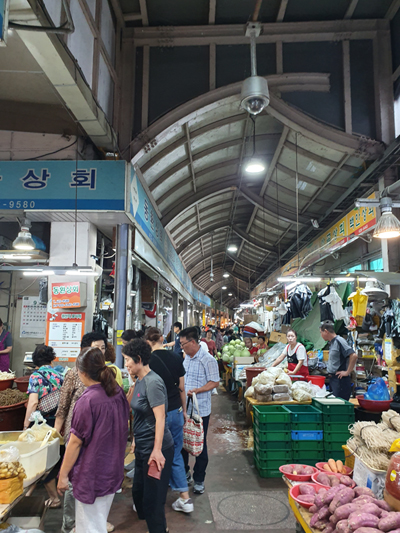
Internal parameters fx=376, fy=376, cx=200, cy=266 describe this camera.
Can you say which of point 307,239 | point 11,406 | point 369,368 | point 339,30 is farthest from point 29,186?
point 307,239

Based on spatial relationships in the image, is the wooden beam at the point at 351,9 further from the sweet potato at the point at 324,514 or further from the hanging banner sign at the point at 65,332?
the sweet potato at the point at 324,514

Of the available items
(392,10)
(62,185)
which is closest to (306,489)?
(62,185)

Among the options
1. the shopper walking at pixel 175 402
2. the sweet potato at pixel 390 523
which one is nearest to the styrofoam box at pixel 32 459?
the shopper walking at pixel 175 402

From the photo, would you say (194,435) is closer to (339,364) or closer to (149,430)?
(149,430)

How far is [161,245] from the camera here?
32.0ft

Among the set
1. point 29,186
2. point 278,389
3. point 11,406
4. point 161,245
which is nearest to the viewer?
point 11,406

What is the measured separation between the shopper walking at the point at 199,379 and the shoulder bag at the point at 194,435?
13.3 inches

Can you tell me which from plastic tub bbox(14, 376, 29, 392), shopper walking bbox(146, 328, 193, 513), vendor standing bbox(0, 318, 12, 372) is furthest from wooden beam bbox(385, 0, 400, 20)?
vendor standing bbox(0, 318, 12, 372)

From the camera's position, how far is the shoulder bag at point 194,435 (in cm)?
380

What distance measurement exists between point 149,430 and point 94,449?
1.73ft

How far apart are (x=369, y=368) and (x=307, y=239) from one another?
17.4ft

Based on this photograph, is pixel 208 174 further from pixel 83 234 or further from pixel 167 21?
pixel 83 234

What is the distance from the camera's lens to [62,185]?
6039mm

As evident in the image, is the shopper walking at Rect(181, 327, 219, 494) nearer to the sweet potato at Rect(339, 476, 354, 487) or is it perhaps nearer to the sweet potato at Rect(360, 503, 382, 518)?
the sweet potato at Rect(339, 476, 354, 487)
